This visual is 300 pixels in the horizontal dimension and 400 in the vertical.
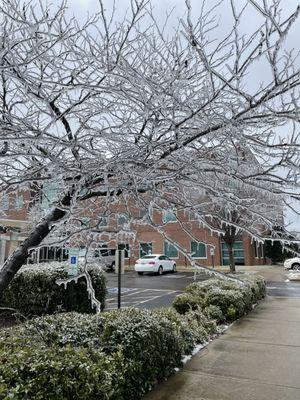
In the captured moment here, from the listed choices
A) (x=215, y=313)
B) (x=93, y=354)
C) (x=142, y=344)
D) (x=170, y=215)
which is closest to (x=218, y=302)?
(x=215, y=313)

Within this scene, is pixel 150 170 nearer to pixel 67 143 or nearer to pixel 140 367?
pixel 67 143

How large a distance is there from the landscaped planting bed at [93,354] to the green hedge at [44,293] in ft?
8.68

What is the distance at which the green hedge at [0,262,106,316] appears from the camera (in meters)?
7.76

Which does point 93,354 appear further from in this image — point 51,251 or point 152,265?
point 152,265

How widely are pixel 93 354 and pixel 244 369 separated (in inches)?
95.6

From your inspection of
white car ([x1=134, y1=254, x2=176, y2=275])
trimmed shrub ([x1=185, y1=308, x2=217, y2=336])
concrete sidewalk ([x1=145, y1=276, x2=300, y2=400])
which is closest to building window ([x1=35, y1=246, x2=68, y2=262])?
concrete sidewalk ([x1=145, y1=276, x2=300, y2=400])

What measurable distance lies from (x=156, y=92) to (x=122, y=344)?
9.79ft

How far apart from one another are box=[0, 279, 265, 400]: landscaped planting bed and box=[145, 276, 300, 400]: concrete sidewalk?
278 mm

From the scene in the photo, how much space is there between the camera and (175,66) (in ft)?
8.87

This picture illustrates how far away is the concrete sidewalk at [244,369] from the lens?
13.8 feet

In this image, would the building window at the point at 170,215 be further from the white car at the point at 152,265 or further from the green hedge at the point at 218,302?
the white car at the point at 152,265

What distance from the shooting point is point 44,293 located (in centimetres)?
778

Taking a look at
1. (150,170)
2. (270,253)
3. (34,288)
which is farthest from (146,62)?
(270,253)

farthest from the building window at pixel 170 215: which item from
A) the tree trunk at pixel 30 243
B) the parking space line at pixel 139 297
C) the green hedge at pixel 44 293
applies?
the parking space line at pixel 139 297
